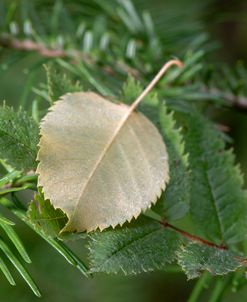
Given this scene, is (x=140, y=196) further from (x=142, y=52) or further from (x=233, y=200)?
(x=142, y=52)

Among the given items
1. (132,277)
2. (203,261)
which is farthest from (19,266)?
(132,277)

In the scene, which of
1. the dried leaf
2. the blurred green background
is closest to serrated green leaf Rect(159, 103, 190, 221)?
the dried leaf

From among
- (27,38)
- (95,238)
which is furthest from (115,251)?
(27,38)

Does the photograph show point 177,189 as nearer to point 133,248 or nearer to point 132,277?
point 133,248

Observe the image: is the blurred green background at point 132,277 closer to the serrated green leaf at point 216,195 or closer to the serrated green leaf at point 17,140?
the serrated green leaf at point 216,195

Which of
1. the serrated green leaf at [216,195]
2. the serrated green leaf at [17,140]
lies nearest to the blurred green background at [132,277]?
the serrated green leaf at [216,195]

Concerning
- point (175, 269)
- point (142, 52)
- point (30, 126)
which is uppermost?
point (30, 126)

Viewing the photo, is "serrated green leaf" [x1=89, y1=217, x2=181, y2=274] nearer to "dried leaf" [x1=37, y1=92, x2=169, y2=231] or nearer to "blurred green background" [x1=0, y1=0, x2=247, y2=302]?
"dried leaf" [x1=37, y1=92, x2=169, y2=231]
